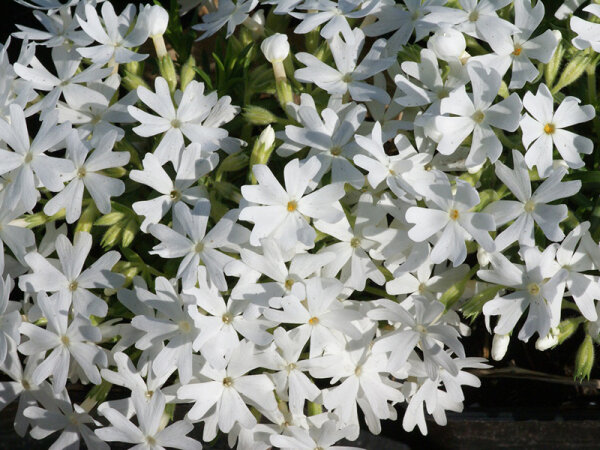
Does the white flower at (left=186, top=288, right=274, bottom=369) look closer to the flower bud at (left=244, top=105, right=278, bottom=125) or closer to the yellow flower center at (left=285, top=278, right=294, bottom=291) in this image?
the yellow flower center at (left=285, top=278, right=294, bottom=291)

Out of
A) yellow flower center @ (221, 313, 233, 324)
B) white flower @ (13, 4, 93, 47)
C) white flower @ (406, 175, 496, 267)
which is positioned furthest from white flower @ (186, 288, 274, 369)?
white flower @ (13, 4, 93, 47)

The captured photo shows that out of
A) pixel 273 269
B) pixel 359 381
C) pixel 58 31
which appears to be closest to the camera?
pixel 273 269

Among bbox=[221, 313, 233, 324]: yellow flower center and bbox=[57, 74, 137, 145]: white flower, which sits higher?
bbox=[57, 74, 137, 145]: white flower

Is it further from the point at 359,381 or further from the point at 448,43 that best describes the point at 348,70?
the point at 359,381

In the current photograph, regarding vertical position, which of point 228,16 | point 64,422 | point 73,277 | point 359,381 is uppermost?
point 228,16

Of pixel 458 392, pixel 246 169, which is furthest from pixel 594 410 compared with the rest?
pixel 246 169

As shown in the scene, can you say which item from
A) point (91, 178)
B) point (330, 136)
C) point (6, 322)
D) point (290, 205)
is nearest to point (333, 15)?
point (330, 136)
